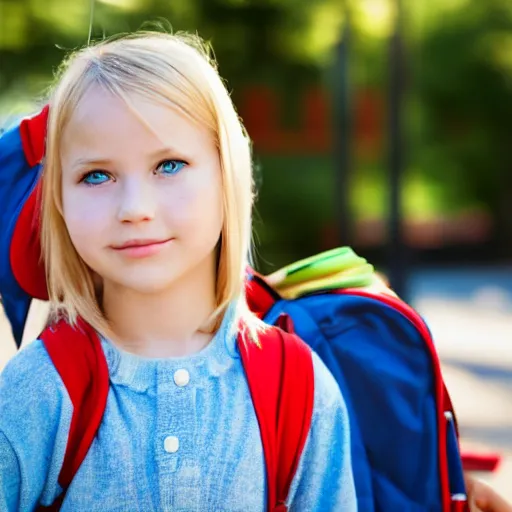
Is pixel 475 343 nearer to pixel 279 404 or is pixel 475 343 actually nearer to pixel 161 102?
pixel 279 404

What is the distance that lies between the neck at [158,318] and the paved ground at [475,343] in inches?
13.5

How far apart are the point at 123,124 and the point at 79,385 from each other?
16.0 inches

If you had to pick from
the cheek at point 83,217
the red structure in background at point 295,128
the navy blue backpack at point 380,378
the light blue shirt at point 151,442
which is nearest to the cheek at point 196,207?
the cheek at point 83,217

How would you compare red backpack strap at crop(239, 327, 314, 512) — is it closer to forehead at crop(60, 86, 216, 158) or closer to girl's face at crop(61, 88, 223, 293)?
girl's face at crop(61, 88, 223, 293)

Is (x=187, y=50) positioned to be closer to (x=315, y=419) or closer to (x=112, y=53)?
(x=112, y=53)

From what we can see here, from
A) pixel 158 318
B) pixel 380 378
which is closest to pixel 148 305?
pixel 158 318

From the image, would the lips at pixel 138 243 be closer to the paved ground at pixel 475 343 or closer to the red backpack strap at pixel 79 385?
the red backpack strap at pixel 79 385

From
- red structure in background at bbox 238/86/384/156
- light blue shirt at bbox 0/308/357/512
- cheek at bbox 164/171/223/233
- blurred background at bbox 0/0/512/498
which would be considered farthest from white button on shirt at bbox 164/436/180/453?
red structure in background at bbox 238/86/384/156

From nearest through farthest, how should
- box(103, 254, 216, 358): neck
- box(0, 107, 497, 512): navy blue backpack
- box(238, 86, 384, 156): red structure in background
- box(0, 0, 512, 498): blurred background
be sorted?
box(103, 254, 216, 358): neck
box(0, 107, 497, 512): navy blue backpack
box(0, 0, 512, 498): blurred background
box(238, 86, 384, 156): red structure in background

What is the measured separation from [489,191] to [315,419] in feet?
38.6

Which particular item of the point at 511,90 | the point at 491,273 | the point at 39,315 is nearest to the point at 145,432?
the point at 39,315

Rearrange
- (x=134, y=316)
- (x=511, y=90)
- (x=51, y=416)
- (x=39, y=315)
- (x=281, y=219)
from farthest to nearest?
(x=511, y=90), (x=281, y=219), (x=39, y=315), (x=134, y=316), (x=51, y=416)

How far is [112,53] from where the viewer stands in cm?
154

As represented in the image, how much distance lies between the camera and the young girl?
1482mm
